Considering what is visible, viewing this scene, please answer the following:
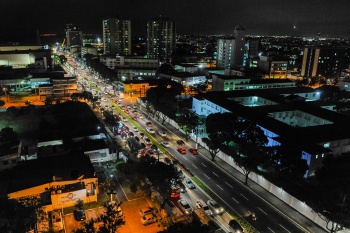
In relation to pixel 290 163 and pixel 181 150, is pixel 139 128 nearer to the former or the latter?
pixel 181 150

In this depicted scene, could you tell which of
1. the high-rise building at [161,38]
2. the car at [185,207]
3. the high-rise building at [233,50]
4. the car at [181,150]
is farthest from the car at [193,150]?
the high-rise building at [161,38]

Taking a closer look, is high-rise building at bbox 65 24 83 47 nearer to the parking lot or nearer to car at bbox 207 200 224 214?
the parking lot

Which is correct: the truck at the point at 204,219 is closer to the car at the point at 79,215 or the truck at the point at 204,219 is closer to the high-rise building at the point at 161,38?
the car at the point at 79,215

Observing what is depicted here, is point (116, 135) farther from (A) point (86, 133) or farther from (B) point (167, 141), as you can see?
(B) point (167, 141)

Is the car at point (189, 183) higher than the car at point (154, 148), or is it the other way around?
the car at point (154, 148)

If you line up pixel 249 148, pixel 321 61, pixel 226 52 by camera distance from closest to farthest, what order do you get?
pixel 249 148, pixel 321 61, pixel 226 52

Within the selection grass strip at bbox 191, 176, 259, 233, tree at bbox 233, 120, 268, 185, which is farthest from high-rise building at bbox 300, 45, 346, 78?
grass strip at bbox 191, 176, 259, 233

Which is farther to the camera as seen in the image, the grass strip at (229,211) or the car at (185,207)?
the car at (185,207)

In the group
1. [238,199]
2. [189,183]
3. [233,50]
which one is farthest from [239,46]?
[238,199]
